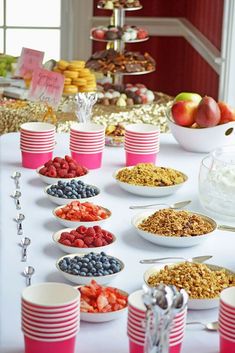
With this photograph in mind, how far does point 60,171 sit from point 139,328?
3.61 ft

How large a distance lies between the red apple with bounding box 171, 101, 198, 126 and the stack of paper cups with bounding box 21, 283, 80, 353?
143 centimetres

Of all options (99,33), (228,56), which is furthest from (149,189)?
(228,56)

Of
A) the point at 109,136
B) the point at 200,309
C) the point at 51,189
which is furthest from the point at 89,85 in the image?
the point at 200,309

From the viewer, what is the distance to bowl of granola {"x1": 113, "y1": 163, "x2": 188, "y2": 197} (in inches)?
97.3

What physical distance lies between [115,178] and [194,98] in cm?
54

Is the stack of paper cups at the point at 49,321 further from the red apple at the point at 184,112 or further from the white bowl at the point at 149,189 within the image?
the red apple at the point at 184,112

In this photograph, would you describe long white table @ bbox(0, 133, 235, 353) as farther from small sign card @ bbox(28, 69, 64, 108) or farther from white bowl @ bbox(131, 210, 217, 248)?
small sign card @ bbox(28, 69, 64, 108)

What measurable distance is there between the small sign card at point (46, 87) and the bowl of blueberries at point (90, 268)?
1415 millimetres

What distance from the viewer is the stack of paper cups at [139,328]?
1500mm

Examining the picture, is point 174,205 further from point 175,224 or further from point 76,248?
point 76,248

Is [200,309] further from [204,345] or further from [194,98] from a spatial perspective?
[194,98]

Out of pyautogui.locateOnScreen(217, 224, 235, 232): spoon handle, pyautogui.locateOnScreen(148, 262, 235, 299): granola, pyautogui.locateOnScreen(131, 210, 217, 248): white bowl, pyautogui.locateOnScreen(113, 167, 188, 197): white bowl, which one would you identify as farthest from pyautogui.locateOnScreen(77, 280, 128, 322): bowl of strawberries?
pyautogui.locateOnScreen(113, 167, 188, 197): white bowl

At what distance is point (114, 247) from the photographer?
2080 millimetres

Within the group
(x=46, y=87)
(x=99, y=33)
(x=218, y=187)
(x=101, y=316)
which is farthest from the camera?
(x=99, y=33)
